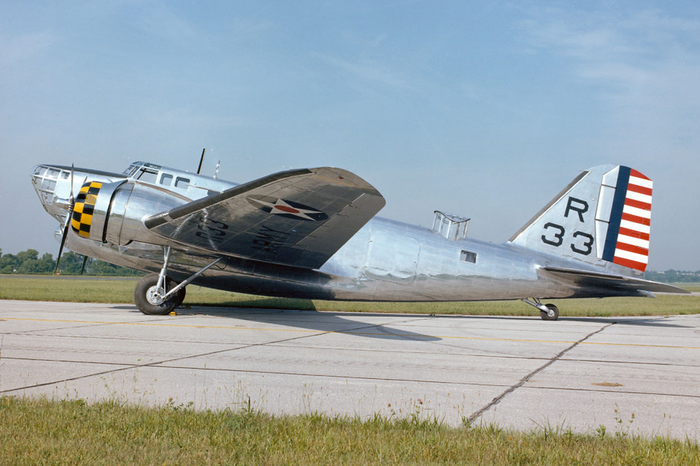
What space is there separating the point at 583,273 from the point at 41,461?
1434 centimetres

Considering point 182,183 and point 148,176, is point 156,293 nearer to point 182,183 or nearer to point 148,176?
point 182,183

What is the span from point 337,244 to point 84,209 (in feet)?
20.3

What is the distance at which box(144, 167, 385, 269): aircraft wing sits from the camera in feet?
31.4

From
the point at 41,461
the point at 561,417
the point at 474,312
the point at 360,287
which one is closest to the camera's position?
the point at 41,461

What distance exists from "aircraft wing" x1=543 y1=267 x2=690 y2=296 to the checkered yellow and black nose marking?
12.2m

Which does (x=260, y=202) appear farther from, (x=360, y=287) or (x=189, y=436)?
(x=189, y=436)

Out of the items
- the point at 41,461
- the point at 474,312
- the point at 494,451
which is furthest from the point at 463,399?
the point at 474,312

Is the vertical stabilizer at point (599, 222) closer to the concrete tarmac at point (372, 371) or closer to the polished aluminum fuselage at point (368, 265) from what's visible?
the polished aluminum fuselage at point (368, 265)

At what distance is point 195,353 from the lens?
26.7 feet

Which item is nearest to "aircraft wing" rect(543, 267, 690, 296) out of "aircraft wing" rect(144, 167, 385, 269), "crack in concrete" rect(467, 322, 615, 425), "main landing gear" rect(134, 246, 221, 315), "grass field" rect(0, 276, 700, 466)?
"crack in concrete" rect(467, 322, 615, 425)

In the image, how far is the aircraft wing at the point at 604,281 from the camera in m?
14.5

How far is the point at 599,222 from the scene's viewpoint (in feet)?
52.9

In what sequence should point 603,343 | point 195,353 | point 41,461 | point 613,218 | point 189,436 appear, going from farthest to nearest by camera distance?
point 613,218 → point 603,343 → point 195,353 → point 189,436 → point 41,461

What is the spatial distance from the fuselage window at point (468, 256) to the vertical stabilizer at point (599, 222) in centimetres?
172
